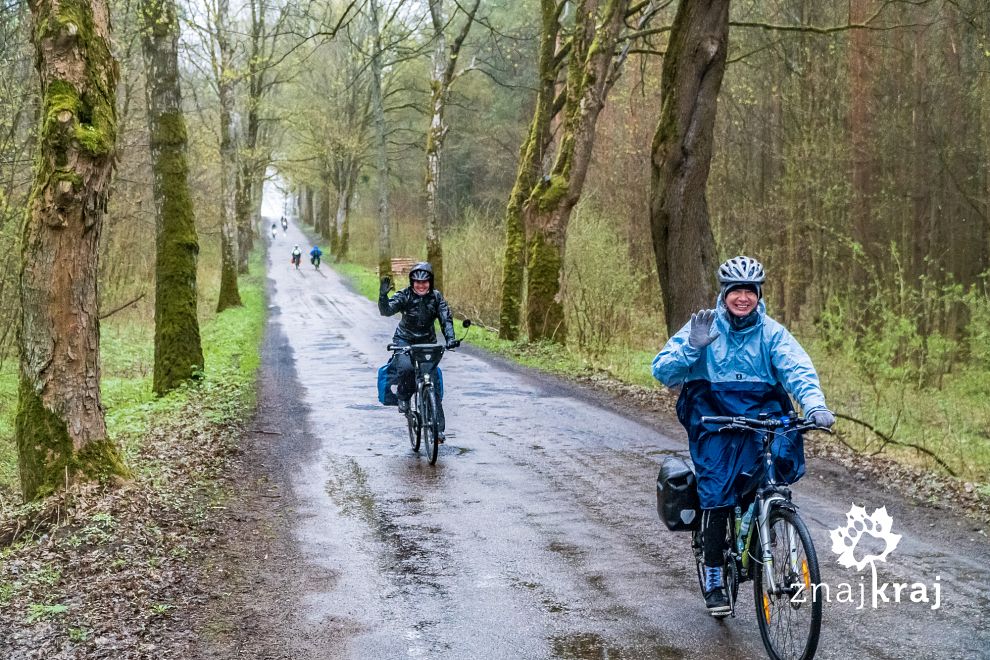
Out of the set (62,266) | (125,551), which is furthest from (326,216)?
(125,551)

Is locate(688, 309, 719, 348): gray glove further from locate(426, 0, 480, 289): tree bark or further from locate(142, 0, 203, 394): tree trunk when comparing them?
locate(426, 0, 480, 289): tree bark

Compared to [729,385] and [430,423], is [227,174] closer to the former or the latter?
[430,423]

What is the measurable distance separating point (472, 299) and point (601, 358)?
1020 cm

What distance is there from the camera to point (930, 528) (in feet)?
23.0

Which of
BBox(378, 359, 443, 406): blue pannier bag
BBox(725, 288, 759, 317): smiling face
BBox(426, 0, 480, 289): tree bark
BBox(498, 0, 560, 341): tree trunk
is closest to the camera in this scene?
BBox(725, 288, 759, 317): smiling face

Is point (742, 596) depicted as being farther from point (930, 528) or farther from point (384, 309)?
point (384, 309)

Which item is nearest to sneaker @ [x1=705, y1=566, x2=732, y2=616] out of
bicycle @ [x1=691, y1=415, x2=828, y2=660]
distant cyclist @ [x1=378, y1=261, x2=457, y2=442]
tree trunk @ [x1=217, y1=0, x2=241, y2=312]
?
bicycle @ [x1=691, y1=415, x2=828, y2=660]

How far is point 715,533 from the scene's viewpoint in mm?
4984

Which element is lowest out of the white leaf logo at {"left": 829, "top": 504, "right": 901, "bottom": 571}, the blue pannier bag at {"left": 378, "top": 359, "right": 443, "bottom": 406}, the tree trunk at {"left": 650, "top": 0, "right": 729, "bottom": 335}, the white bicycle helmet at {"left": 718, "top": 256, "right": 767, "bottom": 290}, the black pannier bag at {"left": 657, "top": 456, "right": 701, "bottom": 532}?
the white leaf logo at {"left": 829, "top": 504, "right": 901, "bottom": 571}

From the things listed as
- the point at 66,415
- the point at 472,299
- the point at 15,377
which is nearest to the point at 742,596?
the point at 66,415

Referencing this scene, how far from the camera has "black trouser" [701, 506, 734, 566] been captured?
496 centimetres

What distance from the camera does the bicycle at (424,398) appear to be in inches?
378

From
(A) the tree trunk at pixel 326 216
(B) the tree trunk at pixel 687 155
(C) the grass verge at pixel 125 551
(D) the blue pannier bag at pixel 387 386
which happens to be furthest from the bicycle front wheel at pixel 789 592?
(A) the tree trunk at pixel 326 216

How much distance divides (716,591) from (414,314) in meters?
5.63
